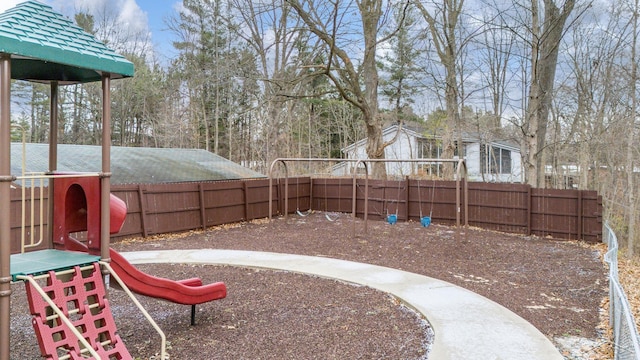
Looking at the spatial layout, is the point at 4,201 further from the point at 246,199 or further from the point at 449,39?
the point at 449,39

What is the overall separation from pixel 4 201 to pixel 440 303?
413 centimetres

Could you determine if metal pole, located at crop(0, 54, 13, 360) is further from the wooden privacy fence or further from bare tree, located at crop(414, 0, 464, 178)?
bare tree, located at crop(414, 0, 464, 178)

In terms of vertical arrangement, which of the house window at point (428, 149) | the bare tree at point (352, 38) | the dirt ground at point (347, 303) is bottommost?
the dirt ground at point (347, 303)

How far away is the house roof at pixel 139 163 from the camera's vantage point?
9.39 m

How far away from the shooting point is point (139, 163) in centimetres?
1146

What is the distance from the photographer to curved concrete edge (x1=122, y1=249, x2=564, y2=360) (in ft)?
11.9

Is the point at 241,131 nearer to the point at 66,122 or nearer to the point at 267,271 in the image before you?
the point at 66,122

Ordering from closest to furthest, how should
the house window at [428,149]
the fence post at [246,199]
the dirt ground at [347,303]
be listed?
the dirt ground at [347,303] → the fence post at [246,199] → the house window at [428,149]

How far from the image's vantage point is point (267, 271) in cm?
645

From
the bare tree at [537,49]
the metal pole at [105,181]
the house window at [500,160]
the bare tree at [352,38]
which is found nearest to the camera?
the metal pole at [105,181]

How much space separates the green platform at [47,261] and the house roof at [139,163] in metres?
6.04

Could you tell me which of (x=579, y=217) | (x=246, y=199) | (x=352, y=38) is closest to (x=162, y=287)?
(x=246, y=199)

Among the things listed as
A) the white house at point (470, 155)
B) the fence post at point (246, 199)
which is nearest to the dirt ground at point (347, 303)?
the fence post at point (246, 199)

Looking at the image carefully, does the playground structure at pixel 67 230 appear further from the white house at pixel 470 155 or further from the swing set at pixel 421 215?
the white house at pixel 470 155
